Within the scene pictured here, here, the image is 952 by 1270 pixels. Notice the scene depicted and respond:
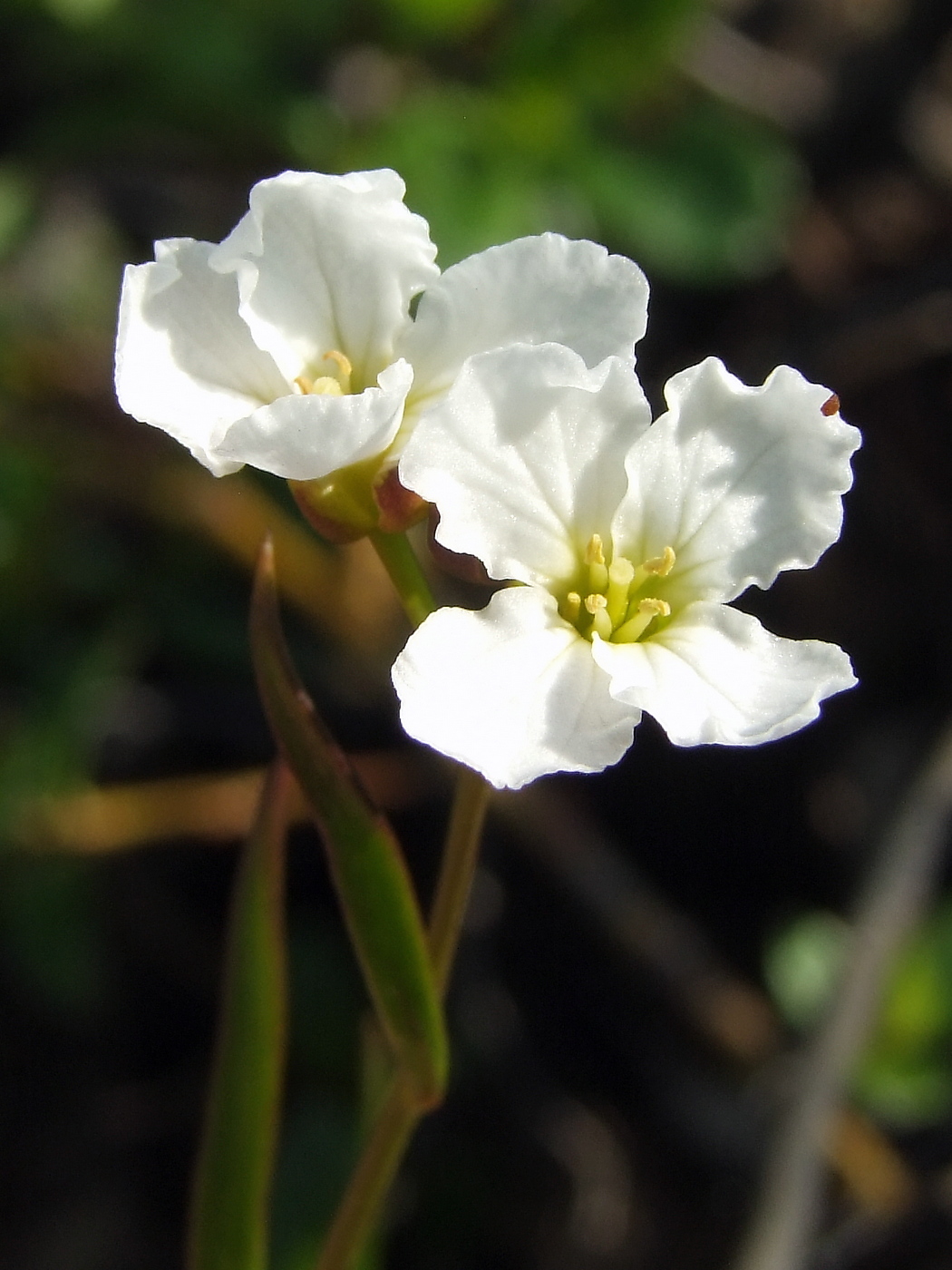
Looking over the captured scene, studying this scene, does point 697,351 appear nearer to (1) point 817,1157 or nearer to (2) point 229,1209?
(1) point 817,1157

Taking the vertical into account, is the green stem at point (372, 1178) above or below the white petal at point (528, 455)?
below

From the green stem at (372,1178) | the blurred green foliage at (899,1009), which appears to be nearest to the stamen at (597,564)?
the green stem at (372,1178)

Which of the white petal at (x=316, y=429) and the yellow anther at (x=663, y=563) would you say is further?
the yellow anther at (x=663, y=563)

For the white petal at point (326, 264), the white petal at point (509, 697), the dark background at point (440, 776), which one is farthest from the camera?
the dark background at point (440, 776)

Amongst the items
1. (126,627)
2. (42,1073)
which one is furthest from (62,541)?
(42,1073)

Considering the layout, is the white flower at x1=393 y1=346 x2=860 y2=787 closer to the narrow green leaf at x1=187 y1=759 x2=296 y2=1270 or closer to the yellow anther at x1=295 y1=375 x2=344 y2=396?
the yellow anther at x1=295 y1=375 x2=344 y2=396

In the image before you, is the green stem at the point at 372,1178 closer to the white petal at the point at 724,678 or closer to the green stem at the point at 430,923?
the green stem at the point at 430,923

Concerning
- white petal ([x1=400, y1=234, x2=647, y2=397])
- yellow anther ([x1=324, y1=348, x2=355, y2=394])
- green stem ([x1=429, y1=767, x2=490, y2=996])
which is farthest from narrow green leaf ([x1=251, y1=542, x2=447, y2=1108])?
white petal ([x1=400, y1=234, x2=647, y2=397])

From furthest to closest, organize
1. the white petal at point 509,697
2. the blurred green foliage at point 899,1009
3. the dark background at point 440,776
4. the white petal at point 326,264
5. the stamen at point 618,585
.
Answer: the dark background at point 440,776
the blurred green foliage at point 899,1009
the stamen at point 618,585
the white petal at point 326,264
the white petal at point 509,697
